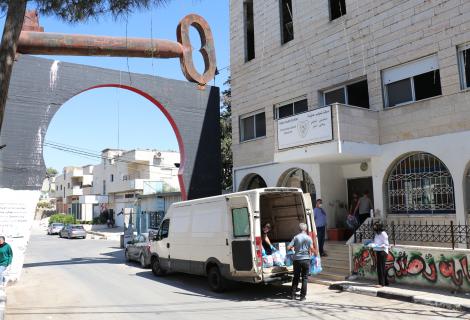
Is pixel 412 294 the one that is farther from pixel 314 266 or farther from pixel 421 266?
pixel 314 266

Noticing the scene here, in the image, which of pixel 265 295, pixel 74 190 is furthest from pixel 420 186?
pixel 74 190

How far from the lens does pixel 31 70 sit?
16016 millimetres

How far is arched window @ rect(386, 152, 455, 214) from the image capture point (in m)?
13.3

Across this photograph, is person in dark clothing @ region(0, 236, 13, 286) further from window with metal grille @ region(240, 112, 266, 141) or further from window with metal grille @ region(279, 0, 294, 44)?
window with metal grille @ region(279, 0, 294, 44)

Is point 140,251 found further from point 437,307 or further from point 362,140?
point 437,307

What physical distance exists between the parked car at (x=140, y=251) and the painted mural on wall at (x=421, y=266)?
7626 millimetres

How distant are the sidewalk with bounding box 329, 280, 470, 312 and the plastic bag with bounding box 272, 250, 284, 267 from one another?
1736 mm

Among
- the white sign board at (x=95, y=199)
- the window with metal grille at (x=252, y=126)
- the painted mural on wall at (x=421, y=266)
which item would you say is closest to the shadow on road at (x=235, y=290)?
the painted mural on wall at (x=421, y=266)

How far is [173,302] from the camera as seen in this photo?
33.0 feet

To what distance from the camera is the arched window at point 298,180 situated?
18.0m

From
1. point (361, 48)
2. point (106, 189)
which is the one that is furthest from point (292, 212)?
point (106, 189)

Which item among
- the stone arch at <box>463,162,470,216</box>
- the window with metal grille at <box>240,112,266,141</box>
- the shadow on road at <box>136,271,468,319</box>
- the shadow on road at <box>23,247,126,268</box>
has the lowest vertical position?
the shadow on road at <box>136,271,468,319</box>

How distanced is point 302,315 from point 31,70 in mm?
12605

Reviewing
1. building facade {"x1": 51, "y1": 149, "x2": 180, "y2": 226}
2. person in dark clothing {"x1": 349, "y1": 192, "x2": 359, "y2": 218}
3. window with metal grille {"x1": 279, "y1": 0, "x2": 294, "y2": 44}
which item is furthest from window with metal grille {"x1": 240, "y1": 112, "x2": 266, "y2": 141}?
building facade {"x1": 51, "y1": 149, "x2": 180, "y2": 226}
